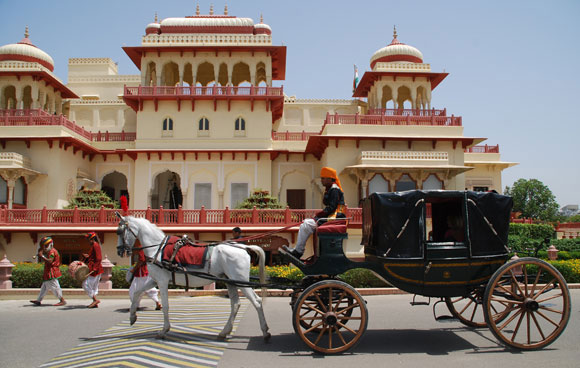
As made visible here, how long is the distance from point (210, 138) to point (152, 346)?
19278 mm

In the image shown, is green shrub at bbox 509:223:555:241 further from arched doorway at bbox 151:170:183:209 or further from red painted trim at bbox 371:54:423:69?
arched doorway at bbox 151:170:183:209

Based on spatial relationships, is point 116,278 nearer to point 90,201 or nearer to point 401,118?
point 90,201

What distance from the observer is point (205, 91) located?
25031 millimetres

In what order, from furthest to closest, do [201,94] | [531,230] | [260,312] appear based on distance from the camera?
[201,94]
[531,230]
[260,312]

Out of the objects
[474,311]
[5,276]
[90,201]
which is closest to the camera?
[474,311]

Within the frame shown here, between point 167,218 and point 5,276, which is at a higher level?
point 167,218

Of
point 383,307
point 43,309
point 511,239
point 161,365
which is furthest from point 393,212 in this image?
point 511,239

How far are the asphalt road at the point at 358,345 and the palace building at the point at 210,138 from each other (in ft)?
34.4

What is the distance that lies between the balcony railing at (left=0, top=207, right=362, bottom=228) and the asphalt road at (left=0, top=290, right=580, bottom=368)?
30.8 ft

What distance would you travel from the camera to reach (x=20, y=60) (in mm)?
25531

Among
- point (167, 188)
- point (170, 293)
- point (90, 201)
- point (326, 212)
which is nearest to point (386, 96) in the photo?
point (167, 188)

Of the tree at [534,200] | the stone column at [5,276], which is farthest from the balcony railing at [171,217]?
the tree at [534,200]

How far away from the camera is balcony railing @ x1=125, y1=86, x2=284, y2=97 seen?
81.1 ft

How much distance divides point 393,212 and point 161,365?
12.1 ft
